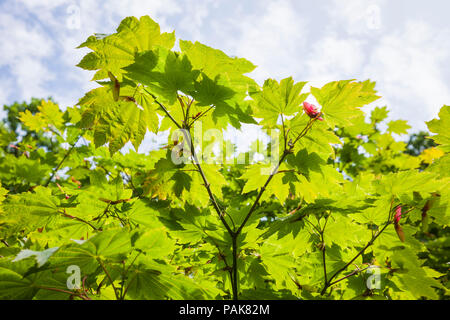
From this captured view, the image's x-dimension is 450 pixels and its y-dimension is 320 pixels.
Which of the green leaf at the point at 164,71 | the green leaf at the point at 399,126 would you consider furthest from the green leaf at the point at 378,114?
the green leaf at the point at 164,71

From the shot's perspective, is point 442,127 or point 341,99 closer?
point 341,99

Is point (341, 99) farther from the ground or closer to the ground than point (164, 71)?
closer to the ground

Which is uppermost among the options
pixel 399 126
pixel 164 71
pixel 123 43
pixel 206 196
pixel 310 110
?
pixel 399 126

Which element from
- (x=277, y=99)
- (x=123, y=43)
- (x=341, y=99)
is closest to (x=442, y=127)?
(x=341, y=99)

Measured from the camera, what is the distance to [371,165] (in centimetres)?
499

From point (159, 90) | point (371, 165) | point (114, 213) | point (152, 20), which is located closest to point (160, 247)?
point (114, 213)

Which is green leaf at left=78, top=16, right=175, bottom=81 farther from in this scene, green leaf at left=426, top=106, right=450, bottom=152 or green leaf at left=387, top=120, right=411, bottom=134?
green leaf at left=387, top=120, right=411, bottom=134

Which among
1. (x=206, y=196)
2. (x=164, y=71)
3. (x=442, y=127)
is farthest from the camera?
(x=442, y=127)

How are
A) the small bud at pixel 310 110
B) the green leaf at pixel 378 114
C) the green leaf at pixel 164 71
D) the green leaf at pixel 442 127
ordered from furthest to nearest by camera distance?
the green leaf at pixel 378 114 → the green leaf at pixel 442 127 → the small bud at pixel 310 110 → the green leaf at pixel 164 71

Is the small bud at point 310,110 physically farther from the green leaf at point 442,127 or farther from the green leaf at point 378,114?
the green leaf at point 378,114

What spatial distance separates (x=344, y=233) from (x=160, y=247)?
1058 millimetres

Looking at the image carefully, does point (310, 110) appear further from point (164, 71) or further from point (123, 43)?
point (123, 43)

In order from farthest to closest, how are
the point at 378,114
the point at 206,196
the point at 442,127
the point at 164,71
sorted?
the point at 378,114 < the point at 442,127 < the point at 206,196 < the point at 164,71
